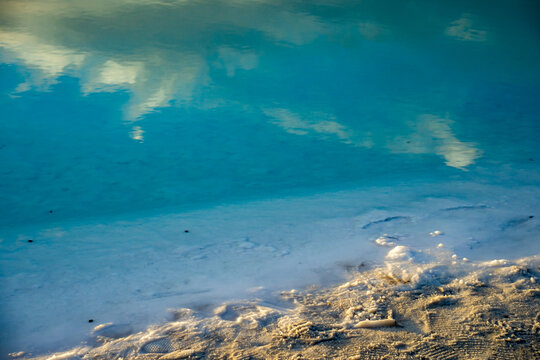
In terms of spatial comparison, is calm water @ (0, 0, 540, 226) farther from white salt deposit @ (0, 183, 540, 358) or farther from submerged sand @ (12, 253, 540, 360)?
submerged sand @ (12, 253, 540, 360)

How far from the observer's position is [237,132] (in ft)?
10.8

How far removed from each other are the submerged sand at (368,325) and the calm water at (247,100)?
105 centimetres

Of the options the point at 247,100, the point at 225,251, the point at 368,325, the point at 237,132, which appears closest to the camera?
the point at 368,325

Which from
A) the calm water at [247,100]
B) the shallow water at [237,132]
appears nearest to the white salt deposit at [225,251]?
the shallow water at [237,132]

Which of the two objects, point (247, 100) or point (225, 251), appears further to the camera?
point (247, 100)

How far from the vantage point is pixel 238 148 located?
10.2 feet

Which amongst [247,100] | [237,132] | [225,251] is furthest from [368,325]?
[247,100]

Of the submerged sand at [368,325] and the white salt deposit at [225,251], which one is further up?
the submerged sand at [368,325]

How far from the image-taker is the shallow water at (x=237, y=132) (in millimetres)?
2043

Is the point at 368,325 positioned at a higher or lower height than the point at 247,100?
lower

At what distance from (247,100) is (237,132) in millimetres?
511

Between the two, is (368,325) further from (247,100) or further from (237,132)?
(247,100)

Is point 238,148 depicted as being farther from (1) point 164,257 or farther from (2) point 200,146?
(1) point 164,257

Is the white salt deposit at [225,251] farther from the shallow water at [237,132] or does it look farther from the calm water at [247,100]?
the calm water at [247,100]
